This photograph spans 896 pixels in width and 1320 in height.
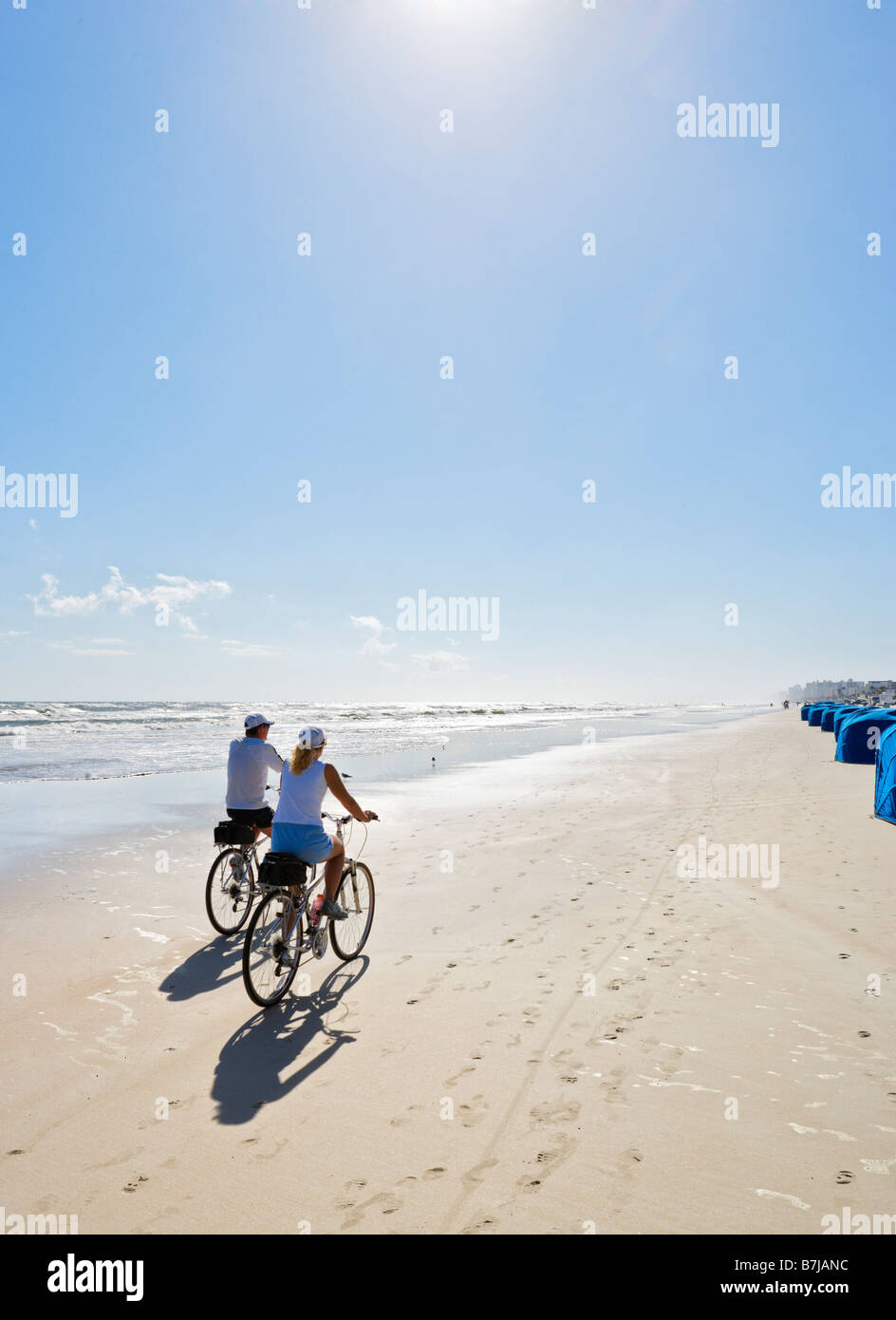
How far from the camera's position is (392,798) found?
738 inches

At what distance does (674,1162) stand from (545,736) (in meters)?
43.2

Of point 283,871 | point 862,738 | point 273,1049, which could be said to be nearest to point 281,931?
point 283,871

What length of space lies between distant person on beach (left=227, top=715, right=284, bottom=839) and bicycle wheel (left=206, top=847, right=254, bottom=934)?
49 cm

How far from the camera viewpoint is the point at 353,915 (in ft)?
25.6

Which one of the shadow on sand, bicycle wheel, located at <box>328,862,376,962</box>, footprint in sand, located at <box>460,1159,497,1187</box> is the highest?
bicycle wheel, located at <box>328,862,376,962</box>

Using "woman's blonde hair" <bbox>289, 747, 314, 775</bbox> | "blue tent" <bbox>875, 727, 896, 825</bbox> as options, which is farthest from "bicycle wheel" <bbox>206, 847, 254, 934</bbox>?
"blue tent" <bbox>875, 727, 896, 825</bbox>

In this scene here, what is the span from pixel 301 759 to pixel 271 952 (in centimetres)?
177

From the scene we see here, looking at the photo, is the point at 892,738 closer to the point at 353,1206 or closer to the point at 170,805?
the point at 353,1206

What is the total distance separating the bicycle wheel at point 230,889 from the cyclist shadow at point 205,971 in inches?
10.6

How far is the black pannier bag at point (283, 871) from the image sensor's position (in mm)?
6172

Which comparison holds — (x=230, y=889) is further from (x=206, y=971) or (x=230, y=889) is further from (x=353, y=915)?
(x=353, y=915)

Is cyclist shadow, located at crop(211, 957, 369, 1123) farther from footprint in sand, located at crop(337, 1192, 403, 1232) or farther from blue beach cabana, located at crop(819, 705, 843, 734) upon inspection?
blue beach cabana, located at crop(819, 705, 843, 734)

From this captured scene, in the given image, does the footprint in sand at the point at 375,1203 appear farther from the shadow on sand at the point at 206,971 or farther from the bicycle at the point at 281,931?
the shadow on sand at the point at 206,971

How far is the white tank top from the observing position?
6430mm
